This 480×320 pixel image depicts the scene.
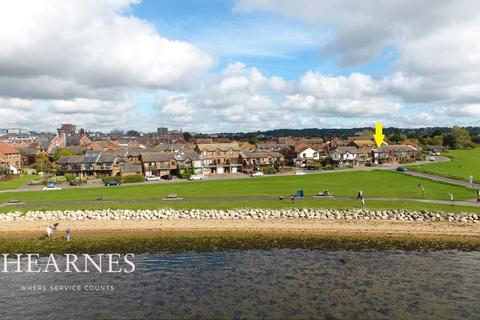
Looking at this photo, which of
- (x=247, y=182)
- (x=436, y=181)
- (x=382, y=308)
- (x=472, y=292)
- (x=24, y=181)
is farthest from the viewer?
(x=24, y=181)

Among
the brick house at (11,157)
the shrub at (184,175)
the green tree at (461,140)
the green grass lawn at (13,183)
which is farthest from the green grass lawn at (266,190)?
the green tree at (461,140)

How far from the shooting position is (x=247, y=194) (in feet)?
208

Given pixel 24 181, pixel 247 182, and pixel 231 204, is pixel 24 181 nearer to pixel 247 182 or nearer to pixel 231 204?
pixel 247 182

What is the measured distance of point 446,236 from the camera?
41906 mm

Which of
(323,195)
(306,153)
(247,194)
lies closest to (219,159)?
(306,153)

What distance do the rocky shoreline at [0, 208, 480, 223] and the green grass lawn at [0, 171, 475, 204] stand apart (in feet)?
28.2

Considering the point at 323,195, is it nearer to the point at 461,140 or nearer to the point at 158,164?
the point at 158,164

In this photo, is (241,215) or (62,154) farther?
(62,154)

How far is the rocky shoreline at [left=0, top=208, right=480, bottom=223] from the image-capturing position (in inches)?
1887

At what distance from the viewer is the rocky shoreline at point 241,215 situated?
157ft

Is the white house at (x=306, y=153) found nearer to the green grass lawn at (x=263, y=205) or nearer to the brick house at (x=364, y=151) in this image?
the brick house at (x=364, y=151)

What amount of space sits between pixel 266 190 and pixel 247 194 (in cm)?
560

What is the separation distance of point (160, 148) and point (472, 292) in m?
113

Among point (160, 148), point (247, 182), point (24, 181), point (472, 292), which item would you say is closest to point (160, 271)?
point (472, 292)
